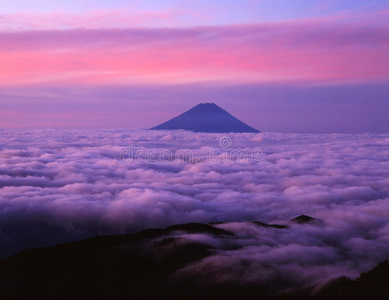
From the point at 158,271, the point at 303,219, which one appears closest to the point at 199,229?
the point at 158,271

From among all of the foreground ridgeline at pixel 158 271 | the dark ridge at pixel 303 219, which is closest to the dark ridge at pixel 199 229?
the foreground ridgeline at pixel 158 271

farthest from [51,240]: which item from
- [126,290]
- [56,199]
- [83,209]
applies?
[126,290]

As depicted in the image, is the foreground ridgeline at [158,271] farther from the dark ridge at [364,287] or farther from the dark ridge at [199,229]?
the dark ridge at [199,229]

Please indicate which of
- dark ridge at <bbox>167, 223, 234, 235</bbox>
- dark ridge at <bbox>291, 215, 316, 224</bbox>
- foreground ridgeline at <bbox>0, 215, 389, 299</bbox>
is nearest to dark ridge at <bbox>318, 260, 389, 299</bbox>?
foreground ridgeline at <bbox>0, 215, 389, 299</bbox>

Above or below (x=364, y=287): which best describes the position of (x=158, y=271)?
below

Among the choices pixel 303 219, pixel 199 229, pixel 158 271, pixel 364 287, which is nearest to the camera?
pixel 364 287

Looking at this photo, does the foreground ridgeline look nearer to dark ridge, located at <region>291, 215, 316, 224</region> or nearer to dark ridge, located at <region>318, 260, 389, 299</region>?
dark ridge, located at <region>318, 260, 389, 299</region>

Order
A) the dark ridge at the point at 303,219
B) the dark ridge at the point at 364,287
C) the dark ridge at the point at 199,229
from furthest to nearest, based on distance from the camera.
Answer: the dark ridge at the point at 303,219, the dark ridge at the point at 199,229, the dark ridge at the point at 364,287

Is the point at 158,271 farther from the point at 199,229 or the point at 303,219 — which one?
the point at 303,219
